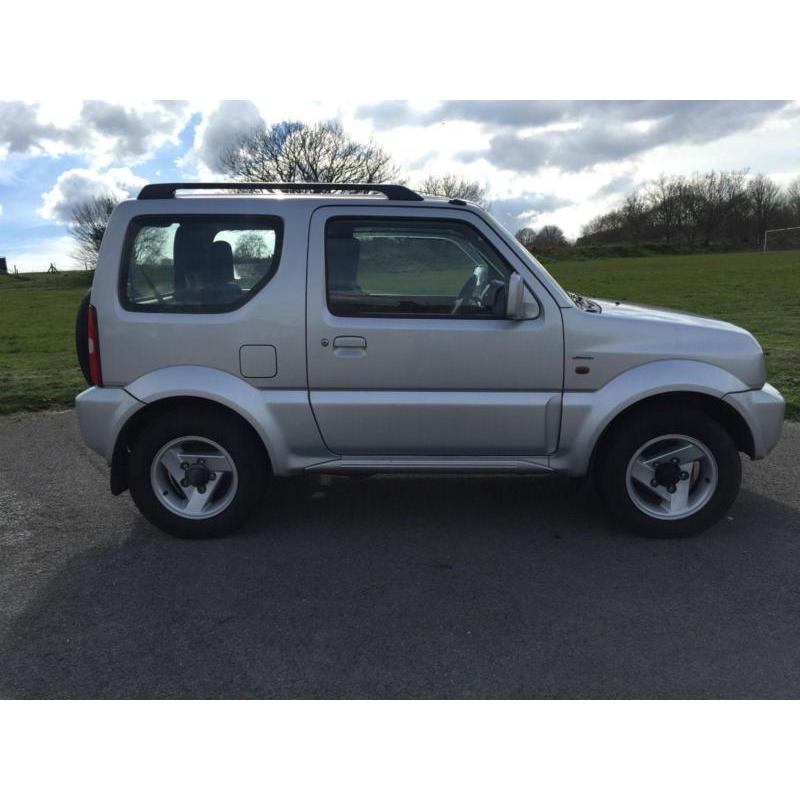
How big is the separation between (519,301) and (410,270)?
2.25 ft

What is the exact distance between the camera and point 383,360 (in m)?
3.99

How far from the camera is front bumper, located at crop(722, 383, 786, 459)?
4031 millimetres

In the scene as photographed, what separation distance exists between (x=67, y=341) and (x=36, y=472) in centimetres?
957

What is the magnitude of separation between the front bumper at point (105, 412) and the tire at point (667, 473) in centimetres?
284

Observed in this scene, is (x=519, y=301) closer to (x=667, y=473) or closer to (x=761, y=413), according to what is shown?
(x=667, y=473)

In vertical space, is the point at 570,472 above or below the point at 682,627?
above

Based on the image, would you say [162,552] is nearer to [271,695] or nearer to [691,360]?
[271,695]

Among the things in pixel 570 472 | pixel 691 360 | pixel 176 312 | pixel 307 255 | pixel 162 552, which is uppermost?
pixel 307 255

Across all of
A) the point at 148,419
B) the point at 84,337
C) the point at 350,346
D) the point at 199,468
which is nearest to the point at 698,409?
the point at 350,346

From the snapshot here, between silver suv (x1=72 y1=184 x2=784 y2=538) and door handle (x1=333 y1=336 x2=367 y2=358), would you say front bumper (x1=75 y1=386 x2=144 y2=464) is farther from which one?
door handle (x1=333 y1=336 x2=367 y2=358)

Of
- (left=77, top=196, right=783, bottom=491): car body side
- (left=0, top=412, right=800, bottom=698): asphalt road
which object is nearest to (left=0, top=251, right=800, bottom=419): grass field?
(left=77, top=196, right=783, bottom=491): car body side

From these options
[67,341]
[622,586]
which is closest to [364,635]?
[622,586]

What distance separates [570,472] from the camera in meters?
4.11

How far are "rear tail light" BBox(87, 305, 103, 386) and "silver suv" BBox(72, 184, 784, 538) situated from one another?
0.01 metres
